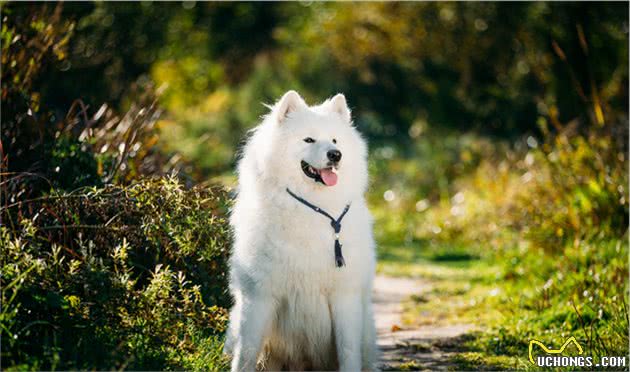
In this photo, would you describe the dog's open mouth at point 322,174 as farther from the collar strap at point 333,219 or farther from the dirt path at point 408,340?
the dirt path at point 408,340

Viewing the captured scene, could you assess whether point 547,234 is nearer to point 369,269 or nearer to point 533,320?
point 533,320

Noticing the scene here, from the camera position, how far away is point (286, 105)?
4352 millimetres

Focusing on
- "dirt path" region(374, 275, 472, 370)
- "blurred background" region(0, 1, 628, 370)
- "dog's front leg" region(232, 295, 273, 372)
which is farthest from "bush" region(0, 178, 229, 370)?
"dirt path" region(374, 275, 472, 370)

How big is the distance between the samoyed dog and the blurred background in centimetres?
35

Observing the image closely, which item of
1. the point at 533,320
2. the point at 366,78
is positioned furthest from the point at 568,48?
the point at 533,320

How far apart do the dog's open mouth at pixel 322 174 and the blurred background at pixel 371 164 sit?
2.55 feet

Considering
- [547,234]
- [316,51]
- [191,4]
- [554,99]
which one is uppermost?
[191,4]

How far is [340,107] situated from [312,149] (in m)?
0.43

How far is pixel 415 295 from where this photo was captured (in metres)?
7.61

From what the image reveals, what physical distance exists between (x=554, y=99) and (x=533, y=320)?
30.7ft

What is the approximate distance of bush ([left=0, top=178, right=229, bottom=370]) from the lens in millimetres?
3863

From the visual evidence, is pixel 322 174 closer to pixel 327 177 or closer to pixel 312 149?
pixel 327 177

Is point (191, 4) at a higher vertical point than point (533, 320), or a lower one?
higher

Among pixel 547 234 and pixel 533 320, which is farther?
pixel 547 234
